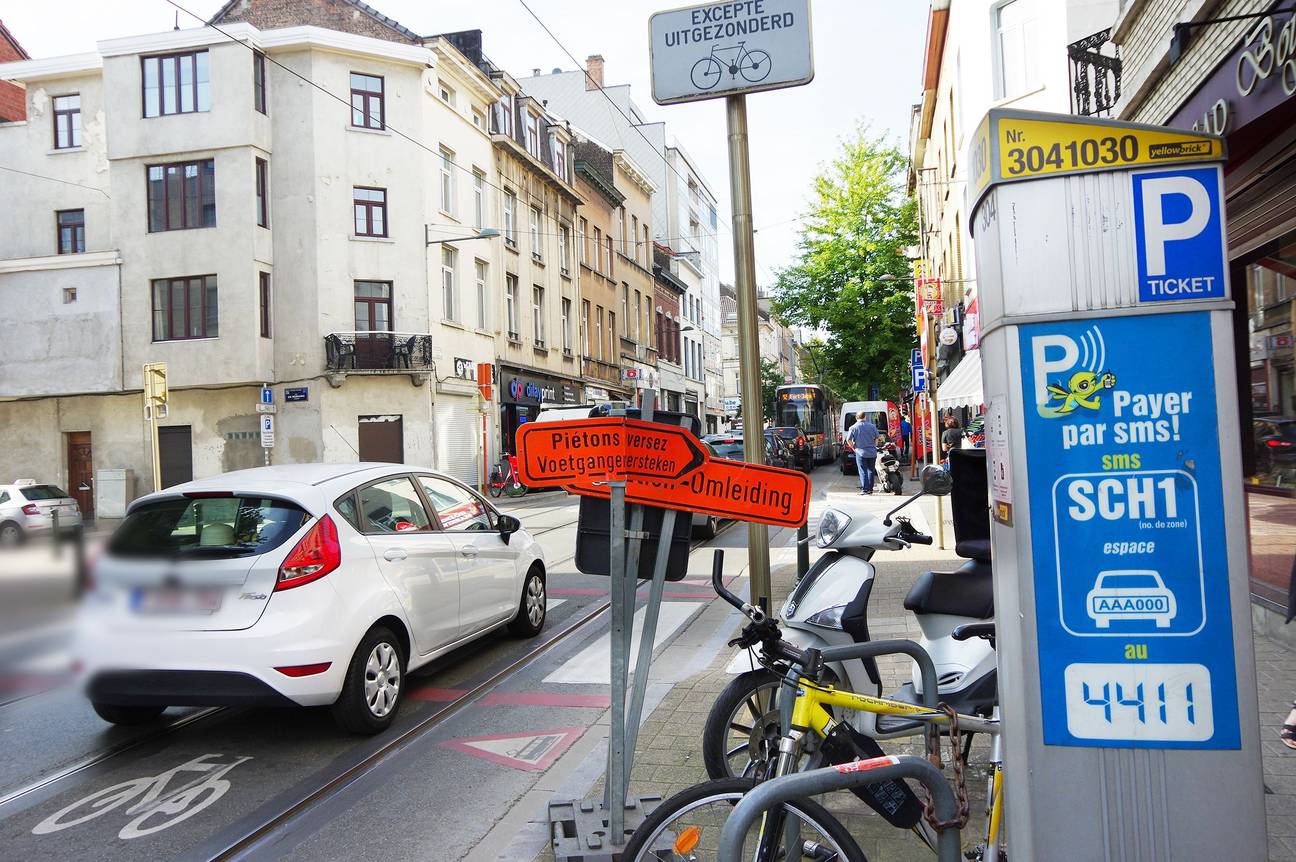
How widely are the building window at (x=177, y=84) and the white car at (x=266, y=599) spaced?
24.9 metres

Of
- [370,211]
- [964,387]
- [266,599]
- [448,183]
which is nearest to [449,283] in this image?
[448,183]

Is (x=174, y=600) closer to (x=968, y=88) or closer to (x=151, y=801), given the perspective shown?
(x=151, y=801)

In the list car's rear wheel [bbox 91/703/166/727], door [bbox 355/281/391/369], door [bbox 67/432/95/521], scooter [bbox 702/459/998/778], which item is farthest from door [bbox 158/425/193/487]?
scooter [bbox 702/459/998/778]

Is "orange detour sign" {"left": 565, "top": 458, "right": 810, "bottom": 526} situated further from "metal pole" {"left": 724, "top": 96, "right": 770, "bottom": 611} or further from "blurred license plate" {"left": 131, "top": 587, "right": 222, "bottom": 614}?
"blurred license plate" {"left": 131, "top": 587, "right": 222, "bottom": 614}

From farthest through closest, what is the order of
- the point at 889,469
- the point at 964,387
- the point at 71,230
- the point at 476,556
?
the point at 71,230, the point at 889,469, the point at 964,387, the point at 476,556

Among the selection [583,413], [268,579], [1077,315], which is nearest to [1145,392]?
[1077,315]

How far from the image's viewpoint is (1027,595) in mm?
2432

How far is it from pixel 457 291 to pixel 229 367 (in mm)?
7178

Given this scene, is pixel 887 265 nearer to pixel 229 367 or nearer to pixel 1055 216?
pixel 229 367

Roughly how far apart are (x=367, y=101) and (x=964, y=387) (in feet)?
64.3

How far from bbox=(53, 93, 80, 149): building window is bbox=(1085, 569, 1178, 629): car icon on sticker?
32673 millimetres

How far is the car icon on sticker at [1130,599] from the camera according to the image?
7.72ft

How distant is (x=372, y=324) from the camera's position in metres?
28.0

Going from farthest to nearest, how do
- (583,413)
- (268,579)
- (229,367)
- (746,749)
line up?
1. (229,367)
2. (583,413)
3. (268,579)
4. (746,749)
